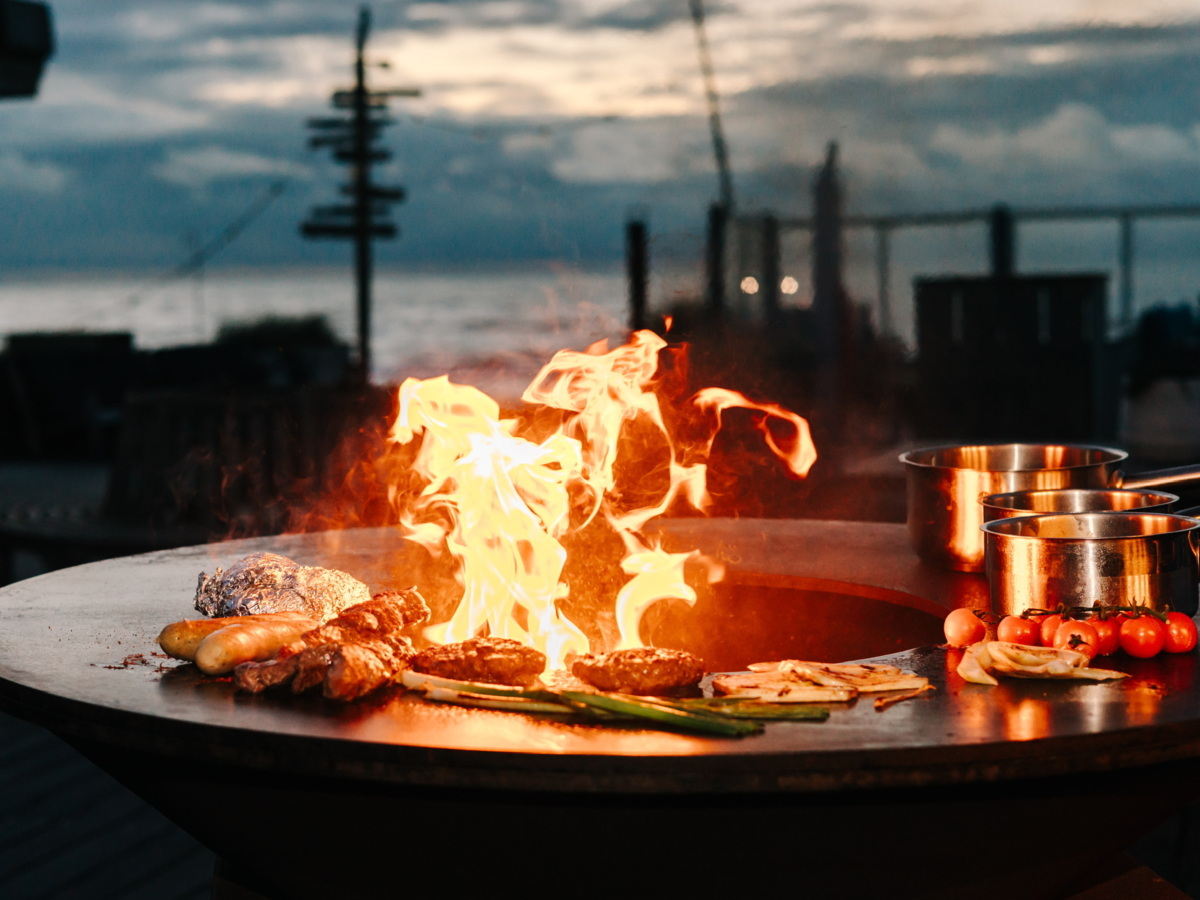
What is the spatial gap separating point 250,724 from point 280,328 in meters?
19.4

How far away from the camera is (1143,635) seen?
1.67 m

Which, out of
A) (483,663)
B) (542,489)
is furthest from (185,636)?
(542,489)

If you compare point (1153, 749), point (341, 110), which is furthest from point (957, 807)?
point (341, 110)

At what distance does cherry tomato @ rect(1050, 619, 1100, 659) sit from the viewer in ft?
5.50

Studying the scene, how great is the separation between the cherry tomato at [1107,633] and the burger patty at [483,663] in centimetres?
78

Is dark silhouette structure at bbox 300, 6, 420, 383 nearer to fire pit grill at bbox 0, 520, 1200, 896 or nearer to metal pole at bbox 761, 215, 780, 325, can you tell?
metal pole at bbox 761, 215, 780, 325

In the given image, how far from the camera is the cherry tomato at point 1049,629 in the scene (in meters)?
1.70

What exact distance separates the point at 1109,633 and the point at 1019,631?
0.12 meters

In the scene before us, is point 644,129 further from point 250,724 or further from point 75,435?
point 250,724

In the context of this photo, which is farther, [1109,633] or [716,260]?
[716,260]

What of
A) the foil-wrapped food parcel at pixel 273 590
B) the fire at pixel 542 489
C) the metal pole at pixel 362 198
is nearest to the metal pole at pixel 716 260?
the fire at pixel 542 489

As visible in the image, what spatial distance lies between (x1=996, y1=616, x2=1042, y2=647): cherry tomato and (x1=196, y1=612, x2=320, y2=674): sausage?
40.8 inches

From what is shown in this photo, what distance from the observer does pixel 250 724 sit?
1482 mm

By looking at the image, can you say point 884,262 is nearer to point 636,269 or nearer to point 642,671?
point 636,269
